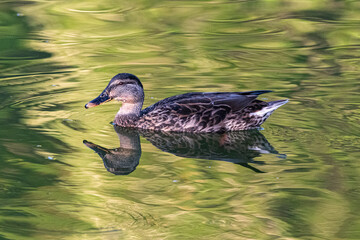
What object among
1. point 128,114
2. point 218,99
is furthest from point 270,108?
point 128,114

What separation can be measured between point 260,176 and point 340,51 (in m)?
6.95

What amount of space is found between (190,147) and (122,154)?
930mm

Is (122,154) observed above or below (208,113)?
below

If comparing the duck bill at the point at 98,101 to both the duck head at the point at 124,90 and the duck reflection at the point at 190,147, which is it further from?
the duck reflection at the point at 190,147

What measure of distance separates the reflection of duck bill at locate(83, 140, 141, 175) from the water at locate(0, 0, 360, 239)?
42 millimetres

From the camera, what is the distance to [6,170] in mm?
8414

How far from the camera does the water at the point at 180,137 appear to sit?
22.8ft

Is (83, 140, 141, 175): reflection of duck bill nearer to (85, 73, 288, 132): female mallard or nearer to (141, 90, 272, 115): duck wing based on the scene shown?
(85, 73, 288, 132): female mallard

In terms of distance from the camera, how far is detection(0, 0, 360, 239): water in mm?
6941

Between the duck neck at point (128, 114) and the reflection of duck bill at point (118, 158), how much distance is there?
1034mm

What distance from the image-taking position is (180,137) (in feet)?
32.4

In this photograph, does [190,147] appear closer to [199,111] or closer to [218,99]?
[199,111]

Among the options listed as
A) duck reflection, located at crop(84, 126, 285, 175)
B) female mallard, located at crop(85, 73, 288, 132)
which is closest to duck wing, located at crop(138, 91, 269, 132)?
female mallard, located at crop(85, 73, 288, 132)

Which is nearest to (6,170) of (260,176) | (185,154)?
(185,154)
